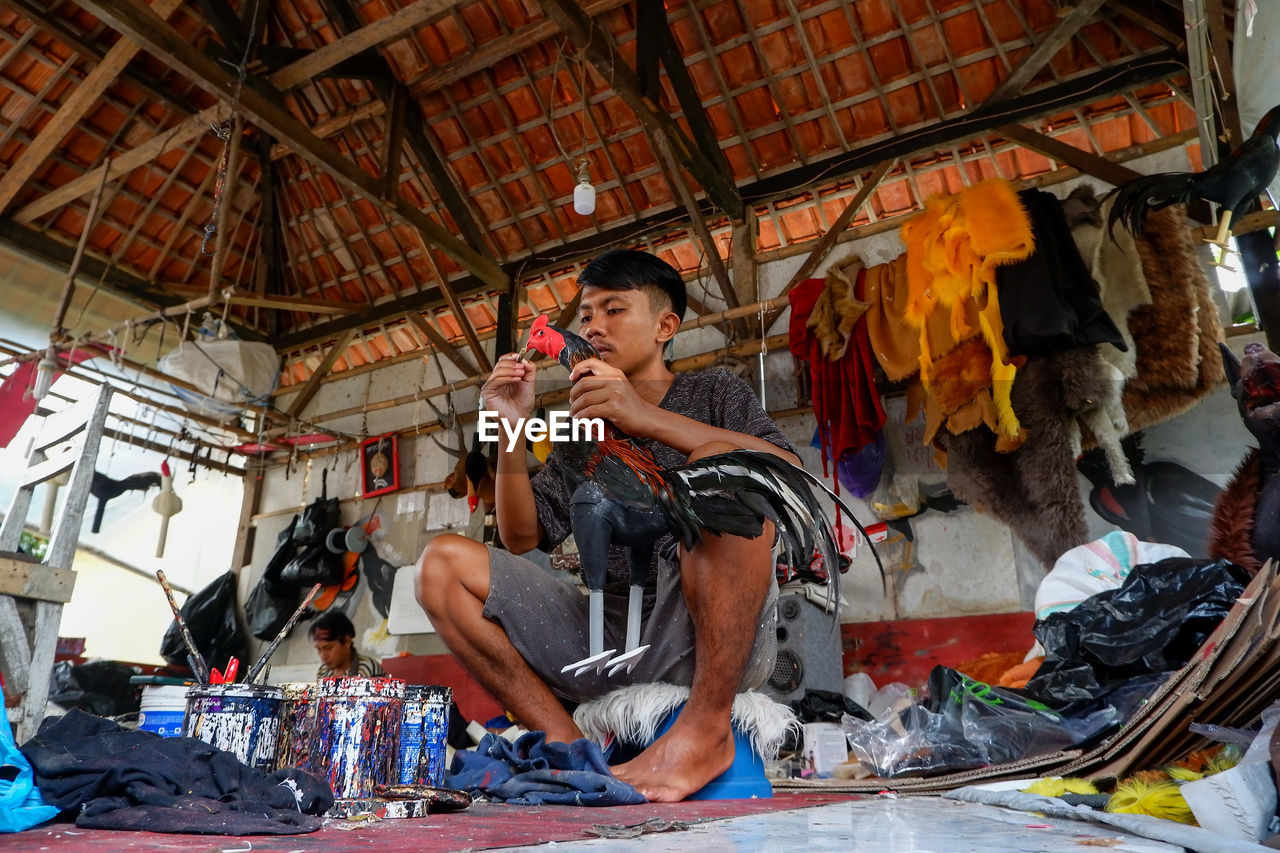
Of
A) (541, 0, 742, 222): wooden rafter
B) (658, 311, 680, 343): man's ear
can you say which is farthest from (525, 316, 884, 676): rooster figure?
(541, 0, 742, 222): wooden rafter

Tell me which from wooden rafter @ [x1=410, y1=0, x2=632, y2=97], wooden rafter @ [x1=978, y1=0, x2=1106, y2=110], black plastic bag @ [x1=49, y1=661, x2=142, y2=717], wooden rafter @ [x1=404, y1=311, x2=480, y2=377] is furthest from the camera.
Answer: wooden rafter @ [x1=404, y1=311, x2=480, y2=377]

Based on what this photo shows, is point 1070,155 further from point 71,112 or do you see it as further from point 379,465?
point 71,112

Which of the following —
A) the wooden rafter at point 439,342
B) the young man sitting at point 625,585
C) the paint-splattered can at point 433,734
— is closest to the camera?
the paint-splattered can at point 433,734

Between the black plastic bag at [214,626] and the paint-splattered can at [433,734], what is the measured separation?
23.9 feet

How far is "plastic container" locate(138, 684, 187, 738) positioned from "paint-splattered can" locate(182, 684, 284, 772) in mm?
67

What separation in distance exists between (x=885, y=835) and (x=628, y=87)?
4.52 meters

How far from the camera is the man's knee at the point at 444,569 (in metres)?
1.94

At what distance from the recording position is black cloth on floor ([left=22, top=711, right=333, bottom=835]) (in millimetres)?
950

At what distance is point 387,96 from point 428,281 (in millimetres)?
1850

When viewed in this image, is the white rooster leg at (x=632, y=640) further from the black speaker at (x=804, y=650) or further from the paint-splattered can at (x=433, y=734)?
the black speaker at (x=804, y=650)

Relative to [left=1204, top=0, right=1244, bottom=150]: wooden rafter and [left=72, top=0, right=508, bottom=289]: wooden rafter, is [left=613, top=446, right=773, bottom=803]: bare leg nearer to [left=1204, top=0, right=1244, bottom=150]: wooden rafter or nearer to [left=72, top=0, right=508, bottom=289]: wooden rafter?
[left=1204, top=0, right=1244, bottom=150]: wooden rafter

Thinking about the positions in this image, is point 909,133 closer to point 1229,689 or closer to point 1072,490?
point 1072,490

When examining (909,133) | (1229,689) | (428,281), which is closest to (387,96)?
(428,281)

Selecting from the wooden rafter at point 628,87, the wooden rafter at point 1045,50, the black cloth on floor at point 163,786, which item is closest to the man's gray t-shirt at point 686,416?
the black cloth on floor at point 163,786
